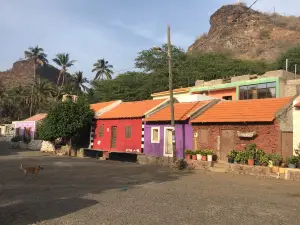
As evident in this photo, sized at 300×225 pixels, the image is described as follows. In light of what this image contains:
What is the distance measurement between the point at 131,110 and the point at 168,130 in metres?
5.46

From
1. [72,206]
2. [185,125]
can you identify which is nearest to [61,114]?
[185,125]

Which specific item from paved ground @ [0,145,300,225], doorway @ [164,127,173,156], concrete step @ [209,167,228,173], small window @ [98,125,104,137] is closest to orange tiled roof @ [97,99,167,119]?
small window @ [98,125,104,137]

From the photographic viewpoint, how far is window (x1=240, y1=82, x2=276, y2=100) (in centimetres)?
2847

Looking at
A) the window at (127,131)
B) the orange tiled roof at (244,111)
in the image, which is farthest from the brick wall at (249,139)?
the window at (127,131)

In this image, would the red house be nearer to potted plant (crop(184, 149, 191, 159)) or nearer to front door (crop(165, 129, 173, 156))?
front door (crop(165, 129, 173, 156))

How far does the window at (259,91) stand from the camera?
93.4 feet

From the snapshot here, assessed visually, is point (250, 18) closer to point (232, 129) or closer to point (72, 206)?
point (232, 129)

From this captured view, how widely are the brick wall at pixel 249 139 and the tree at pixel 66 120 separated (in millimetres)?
12219

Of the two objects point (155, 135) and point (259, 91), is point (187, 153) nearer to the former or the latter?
point (155, 135)

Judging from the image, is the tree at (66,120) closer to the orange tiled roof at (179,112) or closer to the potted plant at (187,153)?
the orange tiled roof at (179,112)

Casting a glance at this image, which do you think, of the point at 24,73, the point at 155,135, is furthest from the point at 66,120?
the point at 24,73

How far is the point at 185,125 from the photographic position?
21922 millimetres

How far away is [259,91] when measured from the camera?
29609mm

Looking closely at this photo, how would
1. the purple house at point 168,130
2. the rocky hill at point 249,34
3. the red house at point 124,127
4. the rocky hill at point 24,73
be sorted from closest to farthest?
the purple house at point 168,130 → the red house at point 124,127 → the rocky hill at point 249,34 → the rocky hill at point 24,73
